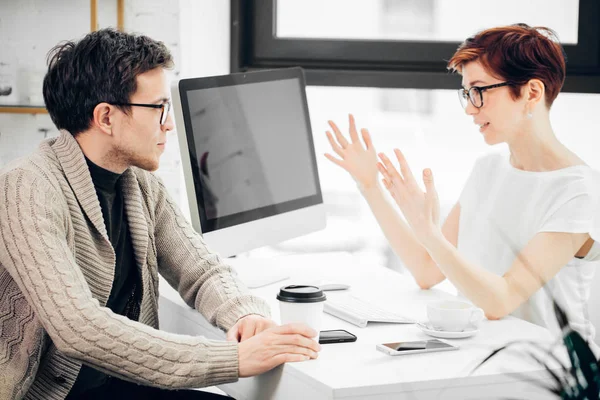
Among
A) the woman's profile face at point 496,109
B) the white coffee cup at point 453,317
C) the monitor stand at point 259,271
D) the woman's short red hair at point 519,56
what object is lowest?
the monitor stand at point 259,271

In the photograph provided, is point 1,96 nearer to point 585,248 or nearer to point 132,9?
point 132,9

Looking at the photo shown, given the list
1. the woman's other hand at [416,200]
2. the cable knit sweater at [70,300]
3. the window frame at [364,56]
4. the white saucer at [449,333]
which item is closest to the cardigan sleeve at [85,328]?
the cable knit sweater at [70,300]

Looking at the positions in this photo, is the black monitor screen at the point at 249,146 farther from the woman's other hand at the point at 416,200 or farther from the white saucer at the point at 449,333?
the white saucer at the point at 449,333

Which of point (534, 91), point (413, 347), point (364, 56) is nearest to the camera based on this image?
point (413, 347)

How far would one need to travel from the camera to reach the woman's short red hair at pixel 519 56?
6.13 ft

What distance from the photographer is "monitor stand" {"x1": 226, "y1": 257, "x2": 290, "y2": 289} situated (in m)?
1.93

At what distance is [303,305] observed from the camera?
1428 millimetres

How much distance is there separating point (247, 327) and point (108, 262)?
0.31m

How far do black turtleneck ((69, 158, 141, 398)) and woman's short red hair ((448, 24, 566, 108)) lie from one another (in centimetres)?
91

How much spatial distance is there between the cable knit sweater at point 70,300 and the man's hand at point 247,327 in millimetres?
41

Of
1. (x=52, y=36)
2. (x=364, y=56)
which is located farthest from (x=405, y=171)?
(x=52, y=36)

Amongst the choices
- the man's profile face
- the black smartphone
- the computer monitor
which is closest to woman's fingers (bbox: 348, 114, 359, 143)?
the computer monitor

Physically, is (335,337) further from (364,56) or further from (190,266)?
(364,56)

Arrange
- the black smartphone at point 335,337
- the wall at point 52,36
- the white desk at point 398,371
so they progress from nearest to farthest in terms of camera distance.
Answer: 1. the white desk at point 398,371
2. the black smartphone at point 335,337
3. the wall at point 52,36
